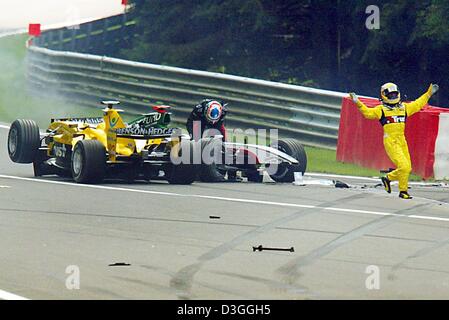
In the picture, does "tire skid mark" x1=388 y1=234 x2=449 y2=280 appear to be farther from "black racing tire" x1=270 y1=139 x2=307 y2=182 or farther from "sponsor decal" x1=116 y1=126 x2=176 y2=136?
"sponsor decal" x1=116 y1=126 x2=176 y2=136

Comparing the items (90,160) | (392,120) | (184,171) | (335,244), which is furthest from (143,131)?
(335,244)

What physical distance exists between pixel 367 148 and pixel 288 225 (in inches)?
272

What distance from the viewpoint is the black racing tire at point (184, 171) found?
16906 millimetres

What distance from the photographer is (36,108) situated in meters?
27.1

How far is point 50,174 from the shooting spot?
18188 mm

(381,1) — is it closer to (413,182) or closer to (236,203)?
(413,182)

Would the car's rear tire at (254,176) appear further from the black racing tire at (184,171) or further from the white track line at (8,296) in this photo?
the white track line at (8,296)

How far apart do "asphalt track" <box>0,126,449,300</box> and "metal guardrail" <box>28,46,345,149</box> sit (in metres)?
5.24

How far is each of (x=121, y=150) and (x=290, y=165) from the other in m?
2.33

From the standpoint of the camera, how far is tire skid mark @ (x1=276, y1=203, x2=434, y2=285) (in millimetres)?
10562

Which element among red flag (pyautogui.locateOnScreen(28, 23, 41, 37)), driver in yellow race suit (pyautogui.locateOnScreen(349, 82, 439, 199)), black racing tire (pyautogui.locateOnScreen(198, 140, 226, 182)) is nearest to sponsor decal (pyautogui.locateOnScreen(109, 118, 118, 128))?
black racing tire (pyautogui.locateOnScreen(198, 140, 226, 182))

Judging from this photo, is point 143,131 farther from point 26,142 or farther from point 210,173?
point 26,142

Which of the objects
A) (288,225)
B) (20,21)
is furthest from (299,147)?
(20,21)

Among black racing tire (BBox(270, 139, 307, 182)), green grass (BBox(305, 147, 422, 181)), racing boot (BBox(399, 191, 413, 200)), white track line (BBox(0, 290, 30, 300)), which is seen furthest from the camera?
green grass (BBox(305, 147, 422, 181))
